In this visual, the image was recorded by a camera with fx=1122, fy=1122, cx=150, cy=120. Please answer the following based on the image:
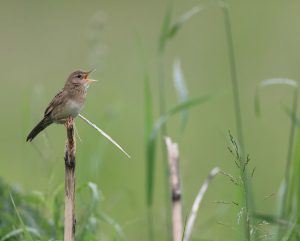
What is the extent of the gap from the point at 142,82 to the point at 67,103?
Result: 8.10 metres

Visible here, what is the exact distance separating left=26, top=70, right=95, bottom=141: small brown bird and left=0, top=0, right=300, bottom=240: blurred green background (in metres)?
1.50

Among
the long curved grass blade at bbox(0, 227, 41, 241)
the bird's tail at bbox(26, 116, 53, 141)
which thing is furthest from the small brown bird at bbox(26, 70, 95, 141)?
the long curved grass blade at bbox(0, 227, 41, 241)

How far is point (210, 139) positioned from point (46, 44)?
3937 mm

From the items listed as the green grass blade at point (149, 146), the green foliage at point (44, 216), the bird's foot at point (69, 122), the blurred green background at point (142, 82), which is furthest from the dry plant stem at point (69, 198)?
the blurred green background at point (142, 82)

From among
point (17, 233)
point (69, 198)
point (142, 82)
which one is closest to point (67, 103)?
point (17, 233)

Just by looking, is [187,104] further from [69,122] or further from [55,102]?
[69,122]

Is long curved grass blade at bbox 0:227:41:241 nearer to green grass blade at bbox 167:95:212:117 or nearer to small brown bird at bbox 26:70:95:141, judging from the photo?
small brown bird at bbox 26:70:95:141

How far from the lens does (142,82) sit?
13531 mm

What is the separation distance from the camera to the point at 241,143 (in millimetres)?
5848

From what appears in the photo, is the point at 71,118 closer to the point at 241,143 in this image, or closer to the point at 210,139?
the point at 241,143

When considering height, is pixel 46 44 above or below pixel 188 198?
above

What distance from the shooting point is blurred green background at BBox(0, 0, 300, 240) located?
9719 mm

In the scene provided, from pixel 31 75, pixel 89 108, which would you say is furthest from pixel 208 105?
pixel 31 75

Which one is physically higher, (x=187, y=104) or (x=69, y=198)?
(x=187, y=104)
